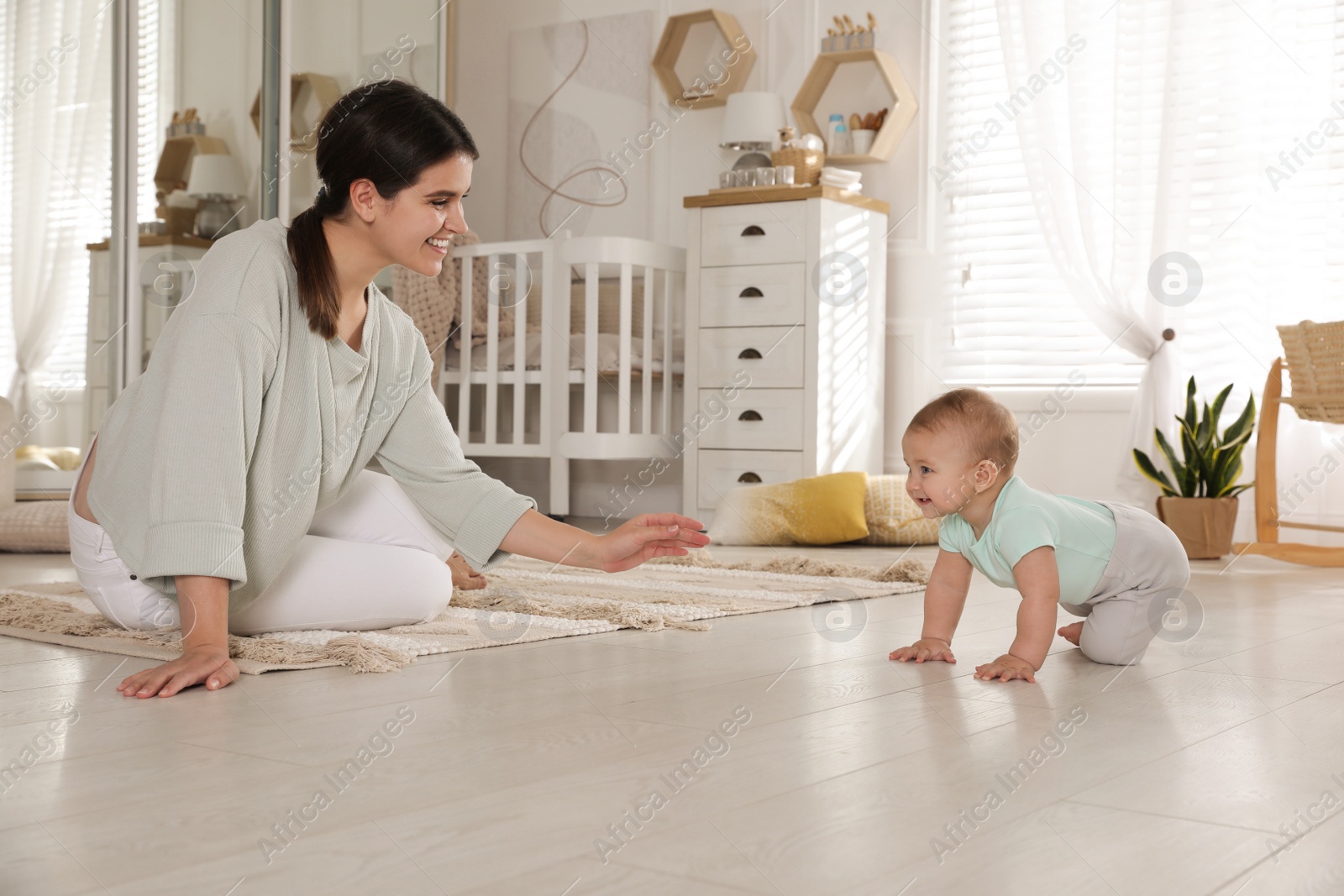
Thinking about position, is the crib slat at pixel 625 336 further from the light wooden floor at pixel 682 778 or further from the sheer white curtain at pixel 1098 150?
the light wooden floor at pixel 682 778

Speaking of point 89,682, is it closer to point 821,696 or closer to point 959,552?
point 821,696

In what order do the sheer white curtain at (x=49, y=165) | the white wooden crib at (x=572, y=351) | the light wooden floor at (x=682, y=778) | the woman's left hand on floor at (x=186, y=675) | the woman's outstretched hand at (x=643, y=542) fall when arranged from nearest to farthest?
the light wooden floor at (x=682, y=778) → the woman's left hand on floor at (x=186, y=675) → the woman's outstretched hand at (x=643, y=542) → the sheer white curtain at (x=49, y=165) → the white wooden crib at (x=572, y=351)

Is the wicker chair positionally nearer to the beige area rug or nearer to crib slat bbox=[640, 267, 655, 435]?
the beige area rug

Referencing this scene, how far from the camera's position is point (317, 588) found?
5.63ft

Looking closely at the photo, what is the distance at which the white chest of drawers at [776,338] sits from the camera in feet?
12.4

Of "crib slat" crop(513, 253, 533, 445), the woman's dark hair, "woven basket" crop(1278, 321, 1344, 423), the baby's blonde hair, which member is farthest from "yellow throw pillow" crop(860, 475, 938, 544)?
the woman's dark hair

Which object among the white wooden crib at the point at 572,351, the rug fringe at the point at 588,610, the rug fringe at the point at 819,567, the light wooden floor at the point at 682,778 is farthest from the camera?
the white wooden crib at the point at 572,351

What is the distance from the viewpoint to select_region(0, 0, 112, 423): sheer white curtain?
3697 millimetres

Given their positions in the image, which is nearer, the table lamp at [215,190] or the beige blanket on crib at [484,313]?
the table lamp at [215,190]

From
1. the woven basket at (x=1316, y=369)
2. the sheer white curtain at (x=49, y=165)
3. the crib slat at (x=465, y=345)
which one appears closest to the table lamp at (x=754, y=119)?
the crib slat at (x=465, y=345)

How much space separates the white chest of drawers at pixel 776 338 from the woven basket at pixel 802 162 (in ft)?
0.45

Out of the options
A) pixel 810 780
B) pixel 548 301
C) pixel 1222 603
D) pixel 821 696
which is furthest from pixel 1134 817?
pixel 548 301

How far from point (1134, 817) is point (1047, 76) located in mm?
3428

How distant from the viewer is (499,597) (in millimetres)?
2176
